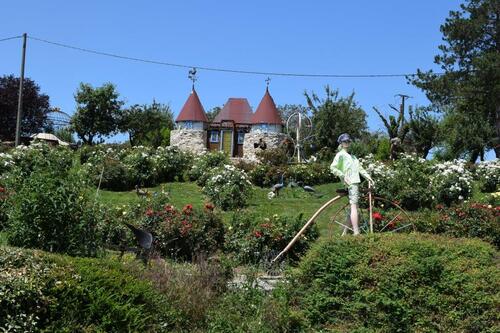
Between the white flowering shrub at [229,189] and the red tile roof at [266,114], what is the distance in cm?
1587

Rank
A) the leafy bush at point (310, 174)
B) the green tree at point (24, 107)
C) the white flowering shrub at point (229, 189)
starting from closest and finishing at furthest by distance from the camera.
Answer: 1. the white flowering shrub at point (229, 189)
2. the leafy bush at point (310, 174)
3. the green tree at point (24, 107)

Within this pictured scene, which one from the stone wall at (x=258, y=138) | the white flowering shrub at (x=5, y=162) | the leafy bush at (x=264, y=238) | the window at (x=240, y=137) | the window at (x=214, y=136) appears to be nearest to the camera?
the leafy bush at (x=264, y=238)

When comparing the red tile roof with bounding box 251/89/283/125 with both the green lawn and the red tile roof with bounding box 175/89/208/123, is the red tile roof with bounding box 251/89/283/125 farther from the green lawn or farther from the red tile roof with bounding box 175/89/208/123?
the green lawn

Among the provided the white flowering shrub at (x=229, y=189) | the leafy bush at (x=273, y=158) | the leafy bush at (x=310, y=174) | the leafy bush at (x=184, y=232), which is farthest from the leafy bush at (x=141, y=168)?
the leafy bush at (x=184, y=232)

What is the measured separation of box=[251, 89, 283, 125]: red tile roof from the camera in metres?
34.3

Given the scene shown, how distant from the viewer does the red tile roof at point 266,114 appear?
34344 mm

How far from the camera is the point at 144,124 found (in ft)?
161

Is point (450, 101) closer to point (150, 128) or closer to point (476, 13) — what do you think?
point (476, 13)

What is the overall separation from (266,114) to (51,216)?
2814 centimetres

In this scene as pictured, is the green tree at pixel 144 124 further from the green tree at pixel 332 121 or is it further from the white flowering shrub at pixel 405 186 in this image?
the white flowering shrub at pixel 405 186

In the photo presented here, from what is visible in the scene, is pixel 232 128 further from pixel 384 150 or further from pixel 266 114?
pixel 384 150

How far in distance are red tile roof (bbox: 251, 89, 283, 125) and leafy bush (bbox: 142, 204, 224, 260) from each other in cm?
2344

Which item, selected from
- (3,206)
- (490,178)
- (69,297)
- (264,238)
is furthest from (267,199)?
(69,297)

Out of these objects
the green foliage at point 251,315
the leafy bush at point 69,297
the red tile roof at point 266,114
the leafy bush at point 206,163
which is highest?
the red tile roof at point 266,114
